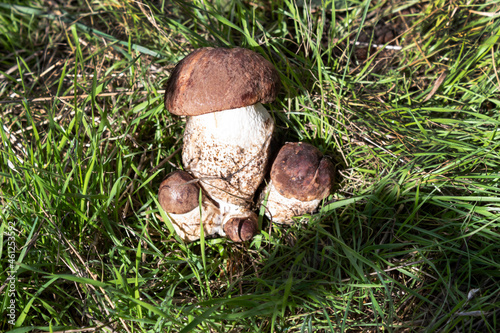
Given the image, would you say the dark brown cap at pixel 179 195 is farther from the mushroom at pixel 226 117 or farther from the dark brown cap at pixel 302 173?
the dark brown cap at pixel 302 173

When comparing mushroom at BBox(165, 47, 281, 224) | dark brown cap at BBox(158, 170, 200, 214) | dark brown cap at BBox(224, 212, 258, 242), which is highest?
mushroom at BBox(165, 47, 281, 224)

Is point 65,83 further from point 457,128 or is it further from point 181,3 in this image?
point 457,128

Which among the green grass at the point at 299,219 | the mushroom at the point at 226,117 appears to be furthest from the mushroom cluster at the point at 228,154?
the green grass at the point at 299,219

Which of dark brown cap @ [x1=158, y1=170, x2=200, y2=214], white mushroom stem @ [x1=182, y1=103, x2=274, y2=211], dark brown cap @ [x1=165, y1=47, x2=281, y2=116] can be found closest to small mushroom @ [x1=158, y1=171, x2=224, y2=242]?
dark brown cap @ [x1=158, y1=170, x2=200, y2=214]

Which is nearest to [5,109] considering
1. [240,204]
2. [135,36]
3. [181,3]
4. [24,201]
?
[24,201]

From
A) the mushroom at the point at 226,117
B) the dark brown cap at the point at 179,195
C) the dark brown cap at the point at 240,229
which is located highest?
the mushroom at the point at 226,117

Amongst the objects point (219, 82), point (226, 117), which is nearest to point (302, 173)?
point (226, 117)

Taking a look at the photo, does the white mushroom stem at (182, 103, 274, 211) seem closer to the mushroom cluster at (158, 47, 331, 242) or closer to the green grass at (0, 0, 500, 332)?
the mushroom cluster at (158, 47, 331, 242)
